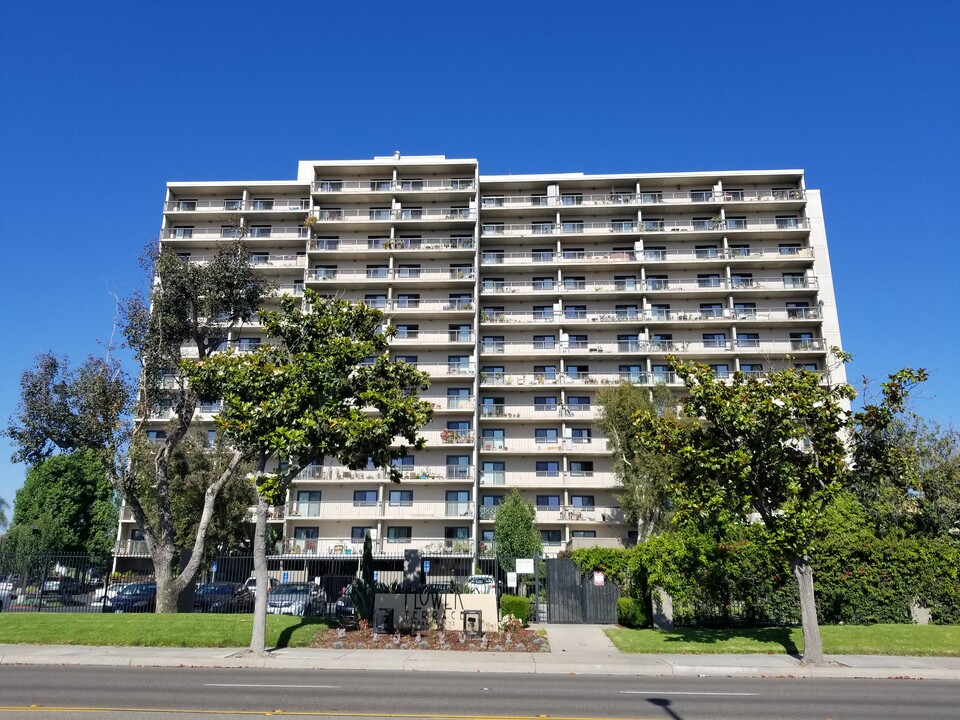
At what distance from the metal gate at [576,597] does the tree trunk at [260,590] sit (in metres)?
11.7

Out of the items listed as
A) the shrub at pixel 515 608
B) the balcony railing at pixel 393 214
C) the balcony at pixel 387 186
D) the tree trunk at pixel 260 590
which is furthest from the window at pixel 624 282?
the tree trunk at pixel 260 590

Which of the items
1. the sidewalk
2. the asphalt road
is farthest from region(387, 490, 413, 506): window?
the asphalt road

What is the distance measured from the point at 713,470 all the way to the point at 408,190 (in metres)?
41.9

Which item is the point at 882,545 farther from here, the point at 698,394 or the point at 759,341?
the point at 759,341

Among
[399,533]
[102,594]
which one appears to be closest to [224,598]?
[102,594]

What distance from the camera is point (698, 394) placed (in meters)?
19.0

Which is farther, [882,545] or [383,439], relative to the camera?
[882,545]

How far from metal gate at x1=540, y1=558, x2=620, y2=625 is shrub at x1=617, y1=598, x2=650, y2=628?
1.29 metres

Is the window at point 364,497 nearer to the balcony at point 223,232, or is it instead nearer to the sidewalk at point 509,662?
the balcony at point 223,232

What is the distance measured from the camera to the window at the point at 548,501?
48812 millimetres

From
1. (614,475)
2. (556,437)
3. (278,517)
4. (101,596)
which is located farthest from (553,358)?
(101,596)

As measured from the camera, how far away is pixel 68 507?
5853 centimetres

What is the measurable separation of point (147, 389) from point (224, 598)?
9.75 metres

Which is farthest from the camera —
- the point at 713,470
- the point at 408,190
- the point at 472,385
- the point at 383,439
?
the point at 408,190
